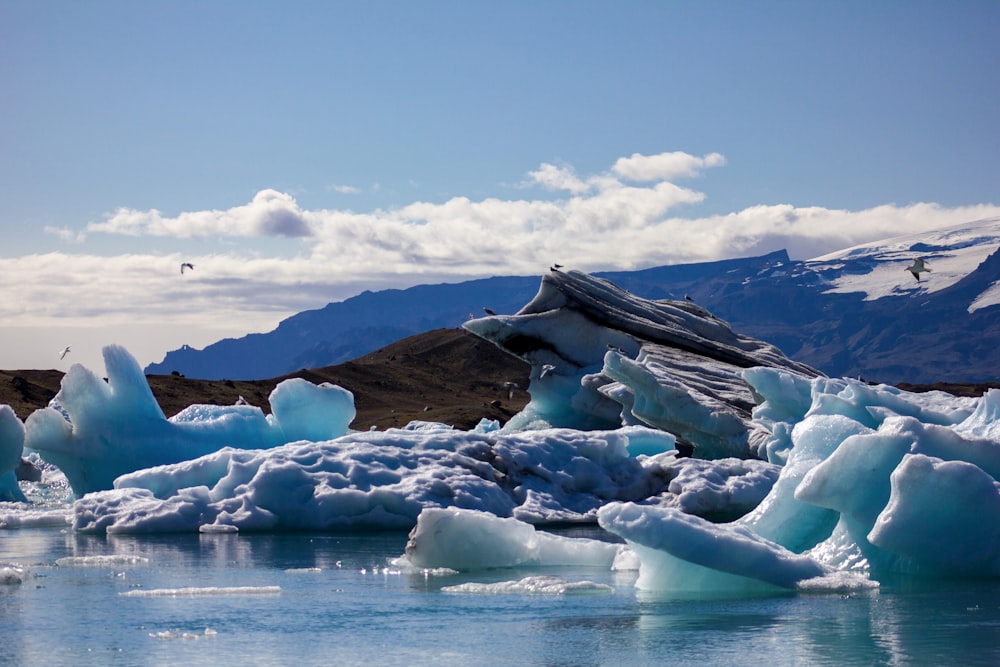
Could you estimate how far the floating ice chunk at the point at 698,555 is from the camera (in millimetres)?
9984

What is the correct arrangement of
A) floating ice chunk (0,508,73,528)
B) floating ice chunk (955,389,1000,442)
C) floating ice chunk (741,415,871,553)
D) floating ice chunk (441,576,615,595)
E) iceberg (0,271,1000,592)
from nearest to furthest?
iceberg (0,271,1000,592) → floating ice chunk (441,576,615,595) → floating ice chunk (741,415,871,553) → floating ice chunk (955,389,1000,442) → floating ice chunk (0,508,73,528)

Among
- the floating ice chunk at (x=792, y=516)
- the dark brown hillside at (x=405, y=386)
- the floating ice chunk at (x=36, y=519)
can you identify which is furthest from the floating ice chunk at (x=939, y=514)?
the dark brown hillside at (x=405, y=386)

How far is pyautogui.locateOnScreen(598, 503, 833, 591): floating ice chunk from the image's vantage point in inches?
393

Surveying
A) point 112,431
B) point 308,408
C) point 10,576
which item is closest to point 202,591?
point 10,576

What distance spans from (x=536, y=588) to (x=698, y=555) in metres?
1.60

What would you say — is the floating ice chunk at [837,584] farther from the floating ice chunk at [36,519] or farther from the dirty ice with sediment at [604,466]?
the floating ice chunk at [36,519]

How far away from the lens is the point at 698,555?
10109 millimetres

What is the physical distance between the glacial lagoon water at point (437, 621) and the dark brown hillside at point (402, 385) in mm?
32476

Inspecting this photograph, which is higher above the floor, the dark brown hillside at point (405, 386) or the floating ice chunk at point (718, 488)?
the dark brown hillside at point (405, 386)

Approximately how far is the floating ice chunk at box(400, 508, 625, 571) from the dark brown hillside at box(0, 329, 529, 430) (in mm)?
31566

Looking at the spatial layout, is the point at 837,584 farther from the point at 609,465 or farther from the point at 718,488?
the point at 609,465

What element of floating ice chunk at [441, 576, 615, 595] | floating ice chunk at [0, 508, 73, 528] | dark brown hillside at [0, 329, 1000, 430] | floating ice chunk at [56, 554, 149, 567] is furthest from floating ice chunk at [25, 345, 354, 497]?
dark brown hillside at [0, 329, 1000, 430]

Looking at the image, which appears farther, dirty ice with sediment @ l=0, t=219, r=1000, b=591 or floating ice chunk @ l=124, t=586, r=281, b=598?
floating ice chunk @ l=124, t=586, r=281, b=598

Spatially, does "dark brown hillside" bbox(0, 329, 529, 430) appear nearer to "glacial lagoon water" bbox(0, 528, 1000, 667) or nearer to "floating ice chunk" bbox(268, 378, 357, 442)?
"floating ice chunk" bbox(268, 378, 357, 442)
